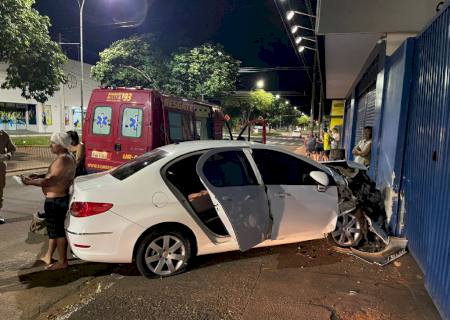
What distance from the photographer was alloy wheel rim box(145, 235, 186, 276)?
159 inches

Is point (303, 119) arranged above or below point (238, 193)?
above

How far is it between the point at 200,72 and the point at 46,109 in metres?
21.3

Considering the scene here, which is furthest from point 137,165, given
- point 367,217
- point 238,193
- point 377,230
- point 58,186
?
point 377,230

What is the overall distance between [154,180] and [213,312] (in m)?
1.48

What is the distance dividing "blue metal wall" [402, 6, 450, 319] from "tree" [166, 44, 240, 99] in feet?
66.1

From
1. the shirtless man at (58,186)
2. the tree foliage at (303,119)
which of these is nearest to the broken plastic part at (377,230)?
the shirtless man at (58,186)

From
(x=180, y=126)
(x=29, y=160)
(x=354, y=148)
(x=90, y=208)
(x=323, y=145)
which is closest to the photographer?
(x=90, y=208)

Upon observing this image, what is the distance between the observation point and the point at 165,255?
4.11 m

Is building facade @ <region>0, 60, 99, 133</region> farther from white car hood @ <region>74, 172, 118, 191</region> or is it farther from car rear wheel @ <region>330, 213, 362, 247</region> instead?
car rear wheel @ <region>330, 213, 362, 247</region>

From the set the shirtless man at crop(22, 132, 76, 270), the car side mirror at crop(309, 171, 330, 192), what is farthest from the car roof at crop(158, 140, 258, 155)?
the shirtless man at crop(22, 132, 76, 270)

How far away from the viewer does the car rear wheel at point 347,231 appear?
5062mm

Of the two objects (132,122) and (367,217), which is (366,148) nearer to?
(367,217)

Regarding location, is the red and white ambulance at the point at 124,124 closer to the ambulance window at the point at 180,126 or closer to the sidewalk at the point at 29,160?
the ambulance window at the point at 180,126

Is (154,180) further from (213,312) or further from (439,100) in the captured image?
(439,100)
